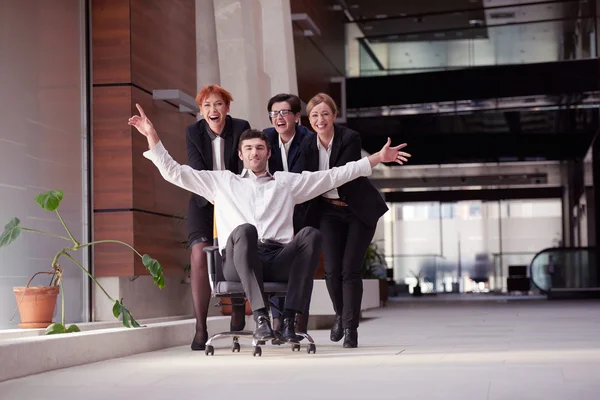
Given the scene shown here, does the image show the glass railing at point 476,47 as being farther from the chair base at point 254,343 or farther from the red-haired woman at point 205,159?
the chair base at point 254,343

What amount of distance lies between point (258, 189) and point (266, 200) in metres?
0.07

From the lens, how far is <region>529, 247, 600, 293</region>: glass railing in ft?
58.0

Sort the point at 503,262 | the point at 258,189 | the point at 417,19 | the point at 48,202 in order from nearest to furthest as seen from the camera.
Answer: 1. the point at 258,189
2. the point at 48,202
3. the point at 417,19
4. the point at 503,262

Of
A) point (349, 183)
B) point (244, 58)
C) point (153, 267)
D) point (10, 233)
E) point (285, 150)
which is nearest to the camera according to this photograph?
point (349, 183)

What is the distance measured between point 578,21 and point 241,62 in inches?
385

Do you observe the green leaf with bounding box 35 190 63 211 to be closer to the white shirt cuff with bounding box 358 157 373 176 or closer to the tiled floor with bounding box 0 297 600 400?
the tiled floor with bounding box 0 297 600 400

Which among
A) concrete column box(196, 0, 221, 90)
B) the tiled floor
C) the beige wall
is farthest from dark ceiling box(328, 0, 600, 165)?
the tiled floor

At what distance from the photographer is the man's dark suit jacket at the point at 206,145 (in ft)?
16.0

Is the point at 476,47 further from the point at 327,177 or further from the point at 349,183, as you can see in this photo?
the point at 327,177

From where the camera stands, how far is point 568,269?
17734mm

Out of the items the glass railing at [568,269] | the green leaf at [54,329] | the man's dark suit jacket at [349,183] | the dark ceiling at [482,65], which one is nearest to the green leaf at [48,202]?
the green leaf at [54,329]

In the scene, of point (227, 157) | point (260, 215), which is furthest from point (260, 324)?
point (227, 157)

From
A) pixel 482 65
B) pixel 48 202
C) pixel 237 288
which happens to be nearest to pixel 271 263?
pixel 237 288

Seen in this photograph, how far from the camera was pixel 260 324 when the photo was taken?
4164 mm
